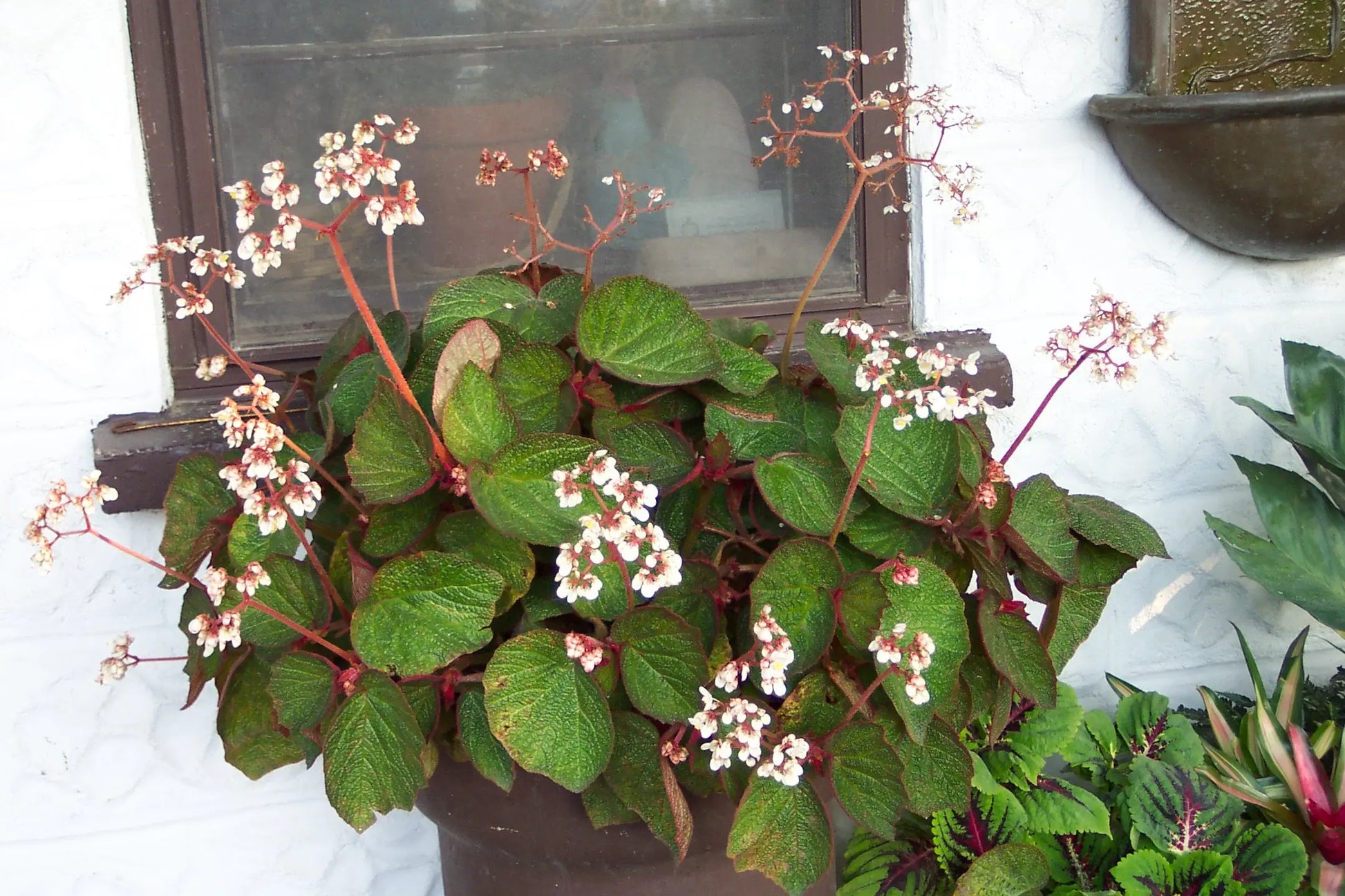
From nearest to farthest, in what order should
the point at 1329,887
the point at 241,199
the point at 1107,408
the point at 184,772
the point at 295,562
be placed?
the point at 241,199 → the point at 295,562 → the point at 1329,887 → the point at 184,772 → the point at 1107,408

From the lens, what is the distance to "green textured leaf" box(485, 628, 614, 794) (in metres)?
0.77

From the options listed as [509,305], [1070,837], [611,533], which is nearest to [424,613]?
[611,533]

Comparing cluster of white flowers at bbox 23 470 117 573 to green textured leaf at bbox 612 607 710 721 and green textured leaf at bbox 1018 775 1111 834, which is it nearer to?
green textured leaf at bbox 612 607 710 721

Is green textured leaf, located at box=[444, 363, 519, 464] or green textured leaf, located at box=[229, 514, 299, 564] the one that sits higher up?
green textured leaf, located at box=[444, 363, 519, 464]

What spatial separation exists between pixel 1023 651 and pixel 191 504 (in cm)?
66

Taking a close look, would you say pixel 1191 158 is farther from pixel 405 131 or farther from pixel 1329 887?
pixel 405 131

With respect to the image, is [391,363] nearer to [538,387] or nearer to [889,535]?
[538,387]

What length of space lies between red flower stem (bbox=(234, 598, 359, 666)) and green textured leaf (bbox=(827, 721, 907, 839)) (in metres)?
0.35

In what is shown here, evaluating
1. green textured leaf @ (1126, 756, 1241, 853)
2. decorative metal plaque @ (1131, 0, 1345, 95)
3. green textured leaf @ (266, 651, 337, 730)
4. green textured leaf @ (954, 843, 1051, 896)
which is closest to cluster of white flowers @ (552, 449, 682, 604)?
green textured leaf @ (266, 651, 337, 730)

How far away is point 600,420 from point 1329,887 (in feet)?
2.90

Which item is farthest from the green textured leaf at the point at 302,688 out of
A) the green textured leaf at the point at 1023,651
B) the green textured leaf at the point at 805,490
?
the green textured leaf at the point at 1023,651

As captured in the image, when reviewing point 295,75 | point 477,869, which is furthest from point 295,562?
point 295,75

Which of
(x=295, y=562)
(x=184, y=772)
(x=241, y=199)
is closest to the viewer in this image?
(x=241, y=199)

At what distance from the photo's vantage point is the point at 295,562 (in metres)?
0.86
